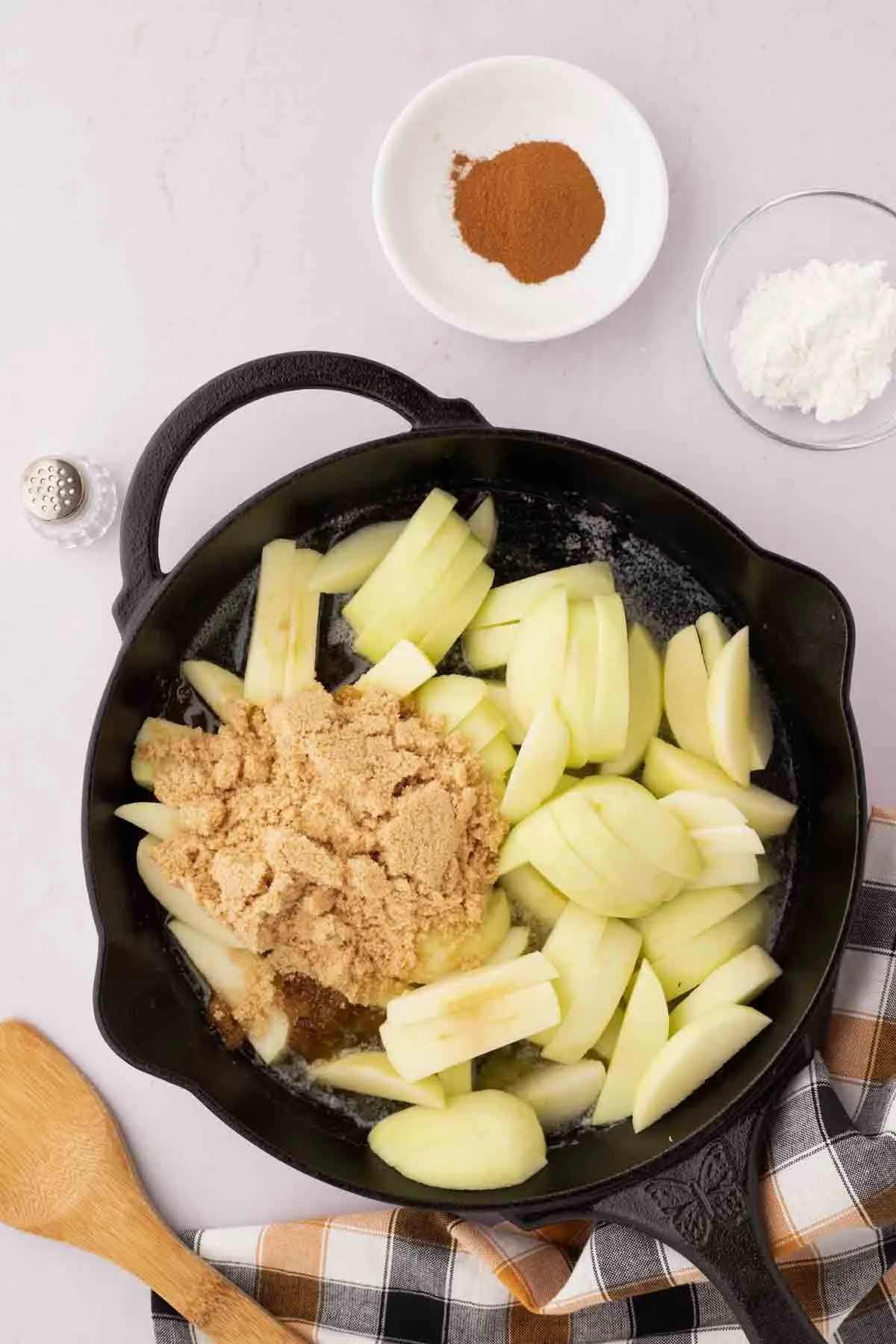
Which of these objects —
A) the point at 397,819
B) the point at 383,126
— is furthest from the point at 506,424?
the point at 397,819

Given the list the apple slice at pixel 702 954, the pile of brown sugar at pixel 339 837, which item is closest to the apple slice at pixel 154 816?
the pile of brown sugar at pixel 339 837

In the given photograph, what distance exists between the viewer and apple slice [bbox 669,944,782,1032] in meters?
1.37

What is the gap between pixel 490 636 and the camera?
1454 mm

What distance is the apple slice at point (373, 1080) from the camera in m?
1.37

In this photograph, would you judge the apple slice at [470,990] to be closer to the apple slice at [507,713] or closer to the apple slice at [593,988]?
the apple slice at [593,988]

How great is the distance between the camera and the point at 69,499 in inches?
57.9

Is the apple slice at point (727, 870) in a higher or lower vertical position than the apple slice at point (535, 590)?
lower

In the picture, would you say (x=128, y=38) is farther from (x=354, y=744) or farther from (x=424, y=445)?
(x=354, y=744)

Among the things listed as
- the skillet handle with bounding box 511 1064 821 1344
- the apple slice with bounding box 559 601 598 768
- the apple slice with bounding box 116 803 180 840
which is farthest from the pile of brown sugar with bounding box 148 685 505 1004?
the skillet handle with bounding box 511 1064 821 1344

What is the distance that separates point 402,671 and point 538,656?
156 mm

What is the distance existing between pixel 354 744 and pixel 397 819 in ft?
0.32

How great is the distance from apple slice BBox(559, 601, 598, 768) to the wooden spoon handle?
0.76 meters

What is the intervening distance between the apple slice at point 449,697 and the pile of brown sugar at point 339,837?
0.07ft

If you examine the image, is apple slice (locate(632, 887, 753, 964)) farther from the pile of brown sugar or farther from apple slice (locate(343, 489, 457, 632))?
apple slice (locate(343, 489, 457, 632))
